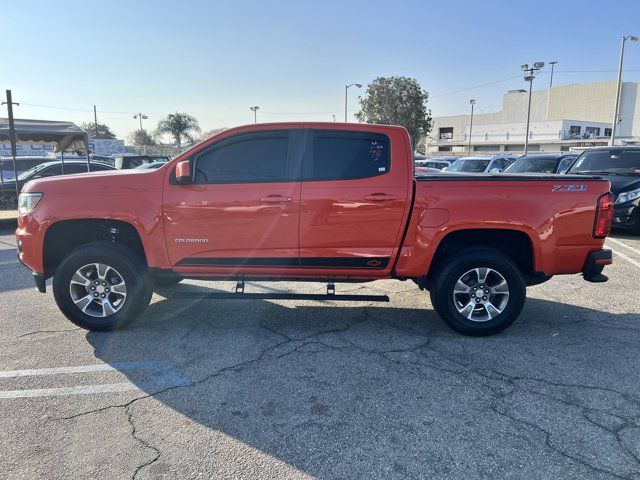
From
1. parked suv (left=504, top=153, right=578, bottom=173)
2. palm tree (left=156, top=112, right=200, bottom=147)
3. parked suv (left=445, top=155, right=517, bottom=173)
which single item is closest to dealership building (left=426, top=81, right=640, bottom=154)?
palm tree (left=156, top=112, right=200, bottom=147)

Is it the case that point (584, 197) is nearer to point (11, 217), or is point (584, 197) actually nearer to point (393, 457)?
point (393, 457)

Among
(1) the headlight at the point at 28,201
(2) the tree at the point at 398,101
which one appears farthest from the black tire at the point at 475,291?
(2) the tree at the point at 398,101

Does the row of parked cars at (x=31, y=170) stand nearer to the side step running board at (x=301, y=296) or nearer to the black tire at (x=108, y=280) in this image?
the black tire at (x=108, y=280)

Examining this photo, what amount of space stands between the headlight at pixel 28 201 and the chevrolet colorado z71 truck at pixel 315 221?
0.01 m

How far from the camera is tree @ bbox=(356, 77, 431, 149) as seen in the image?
52625mm

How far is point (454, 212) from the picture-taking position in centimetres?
437

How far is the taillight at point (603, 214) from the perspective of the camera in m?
4.39

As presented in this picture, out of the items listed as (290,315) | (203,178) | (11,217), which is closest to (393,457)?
(290,315)

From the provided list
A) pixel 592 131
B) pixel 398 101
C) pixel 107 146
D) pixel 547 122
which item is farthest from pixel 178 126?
pixel 592 131

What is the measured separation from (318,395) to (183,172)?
239 cm

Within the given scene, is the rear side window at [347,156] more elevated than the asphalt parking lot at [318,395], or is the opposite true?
the rear side window at [347,156]

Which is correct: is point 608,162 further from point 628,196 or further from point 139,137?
point 139,137

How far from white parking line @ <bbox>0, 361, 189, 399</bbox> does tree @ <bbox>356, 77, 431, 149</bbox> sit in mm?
50946

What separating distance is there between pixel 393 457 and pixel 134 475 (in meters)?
1.47
